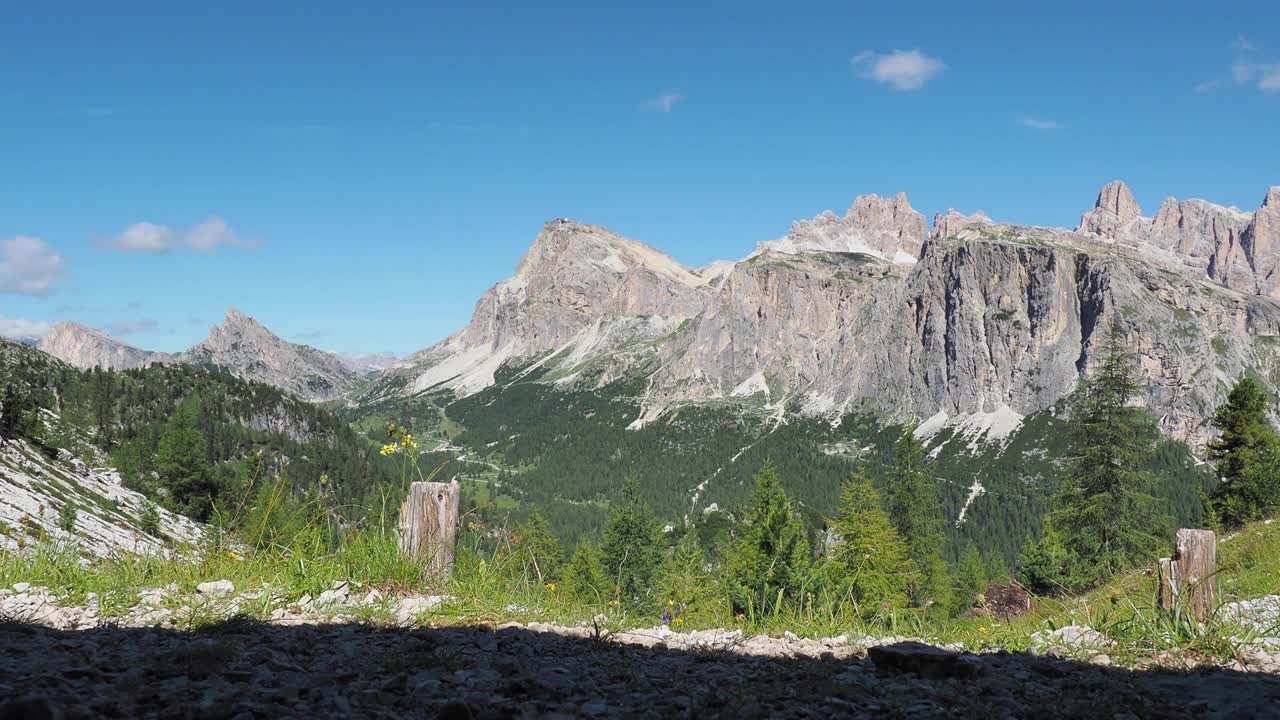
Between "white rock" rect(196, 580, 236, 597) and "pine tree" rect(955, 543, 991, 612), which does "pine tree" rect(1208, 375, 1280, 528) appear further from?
"white rock" rect(196, 580, 236, 597)

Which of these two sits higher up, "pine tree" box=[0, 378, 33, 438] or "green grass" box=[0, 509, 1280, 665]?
"pine tree" box=[0, 378, 33, 438]

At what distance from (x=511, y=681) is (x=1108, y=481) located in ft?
134

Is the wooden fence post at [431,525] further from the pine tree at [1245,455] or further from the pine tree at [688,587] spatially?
the pine tree at [1245,455]

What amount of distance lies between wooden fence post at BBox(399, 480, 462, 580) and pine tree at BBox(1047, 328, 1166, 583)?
36251mm

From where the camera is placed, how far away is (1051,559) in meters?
42.0

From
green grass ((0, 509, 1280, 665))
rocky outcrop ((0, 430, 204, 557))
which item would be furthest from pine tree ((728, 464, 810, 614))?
green grass ((0, 509, 1280, 665))

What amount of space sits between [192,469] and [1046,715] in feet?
195

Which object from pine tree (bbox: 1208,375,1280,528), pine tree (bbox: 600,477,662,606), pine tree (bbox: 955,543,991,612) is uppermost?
pine tree (bbox: 1208,375,1280,528)

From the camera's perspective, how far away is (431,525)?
7.89 metres

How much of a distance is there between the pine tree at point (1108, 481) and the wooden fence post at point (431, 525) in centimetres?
3625

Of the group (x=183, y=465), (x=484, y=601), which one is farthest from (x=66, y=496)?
(x=484, y=601)

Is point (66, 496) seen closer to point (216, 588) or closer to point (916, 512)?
point (216, 588)

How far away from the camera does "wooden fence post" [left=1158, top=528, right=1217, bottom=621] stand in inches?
255

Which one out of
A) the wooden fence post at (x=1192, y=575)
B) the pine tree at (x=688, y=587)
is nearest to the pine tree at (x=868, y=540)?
the pine tree at (x=688, y=587)
